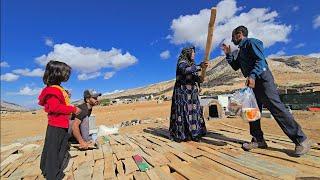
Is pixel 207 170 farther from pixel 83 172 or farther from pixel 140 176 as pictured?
pixel 83 172

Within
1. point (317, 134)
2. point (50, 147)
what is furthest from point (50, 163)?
point (317, 134)

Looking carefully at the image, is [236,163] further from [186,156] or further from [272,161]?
[186,156]

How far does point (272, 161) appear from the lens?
156 inches

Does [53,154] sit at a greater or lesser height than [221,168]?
greater

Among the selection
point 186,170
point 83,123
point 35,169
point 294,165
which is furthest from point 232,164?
point 83,123

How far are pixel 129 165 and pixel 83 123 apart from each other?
7.01ft

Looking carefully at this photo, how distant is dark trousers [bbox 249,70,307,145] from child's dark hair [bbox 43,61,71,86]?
2.72 meters

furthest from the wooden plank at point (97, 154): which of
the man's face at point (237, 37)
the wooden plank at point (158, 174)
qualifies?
the man's face at point (237, 37)

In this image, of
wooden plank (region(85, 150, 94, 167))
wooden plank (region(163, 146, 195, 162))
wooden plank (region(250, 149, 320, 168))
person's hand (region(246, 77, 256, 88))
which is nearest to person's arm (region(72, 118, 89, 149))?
wooden plank (region(85, 150, 94, 167))

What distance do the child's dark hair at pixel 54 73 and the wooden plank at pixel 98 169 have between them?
1.25 meters

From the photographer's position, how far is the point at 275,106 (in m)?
4.30

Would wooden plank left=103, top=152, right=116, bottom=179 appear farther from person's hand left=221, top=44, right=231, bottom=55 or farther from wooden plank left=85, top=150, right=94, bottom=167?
person's hand left=221, top=44, right=231, bottom=55

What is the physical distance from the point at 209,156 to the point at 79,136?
2.58m

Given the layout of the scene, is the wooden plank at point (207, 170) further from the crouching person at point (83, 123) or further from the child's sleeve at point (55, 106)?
the crouching person at point (83, 123)
